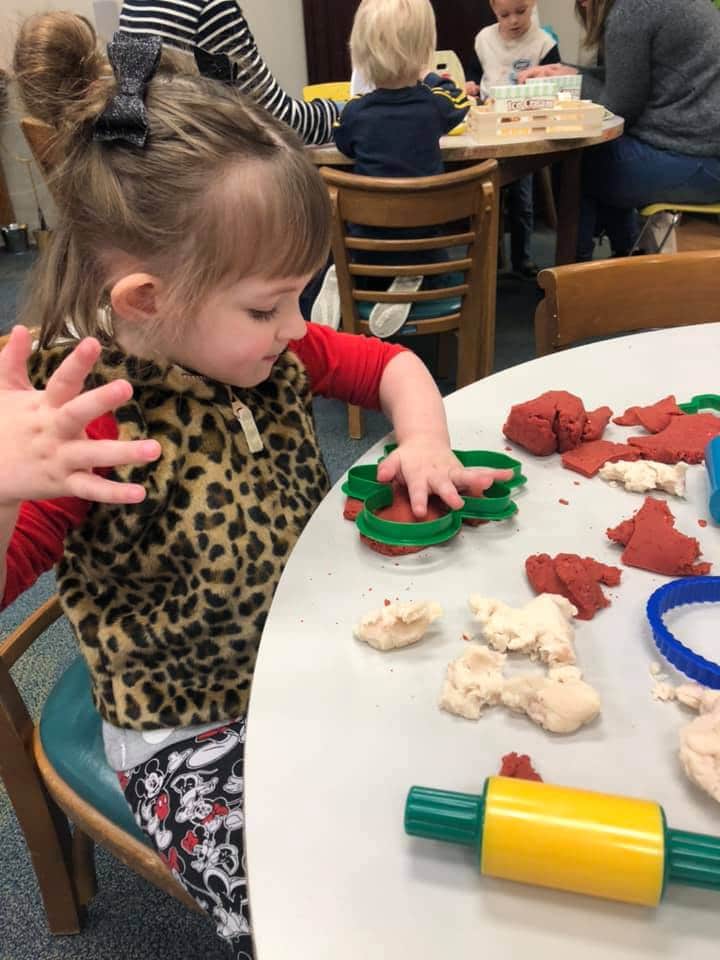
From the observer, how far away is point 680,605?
0.56 metres

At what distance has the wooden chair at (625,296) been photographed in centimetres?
111

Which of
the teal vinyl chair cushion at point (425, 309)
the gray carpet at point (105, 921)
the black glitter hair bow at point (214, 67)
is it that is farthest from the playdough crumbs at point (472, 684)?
the teal vinyl chair cushion at point (425, 309)

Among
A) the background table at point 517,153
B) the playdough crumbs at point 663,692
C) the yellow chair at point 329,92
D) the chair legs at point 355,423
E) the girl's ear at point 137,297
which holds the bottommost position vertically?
the chair legs at point 355,423

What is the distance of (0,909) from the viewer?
1102mm

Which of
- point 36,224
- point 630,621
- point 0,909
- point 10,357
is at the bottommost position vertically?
point 0,909

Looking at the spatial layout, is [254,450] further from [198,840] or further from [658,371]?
[658,371]

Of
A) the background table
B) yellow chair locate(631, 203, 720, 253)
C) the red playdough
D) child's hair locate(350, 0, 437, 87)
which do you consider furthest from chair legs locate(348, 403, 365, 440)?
the red playdough

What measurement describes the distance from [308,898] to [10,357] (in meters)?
0.37

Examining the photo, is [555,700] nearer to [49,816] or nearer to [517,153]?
[49,816]

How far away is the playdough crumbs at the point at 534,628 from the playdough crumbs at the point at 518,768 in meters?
0.09

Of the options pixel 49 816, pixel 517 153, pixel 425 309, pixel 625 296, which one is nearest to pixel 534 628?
pixel 49 816

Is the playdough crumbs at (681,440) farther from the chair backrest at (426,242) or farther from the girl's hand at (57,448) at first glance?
the chair backrest at (426,242)

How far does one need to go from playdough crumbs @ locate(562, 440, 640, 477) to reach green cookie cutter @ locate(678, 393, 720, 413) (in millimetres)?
107

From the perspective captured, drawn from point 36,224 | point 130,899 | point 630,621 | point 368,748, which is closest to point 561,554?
point 630,621
